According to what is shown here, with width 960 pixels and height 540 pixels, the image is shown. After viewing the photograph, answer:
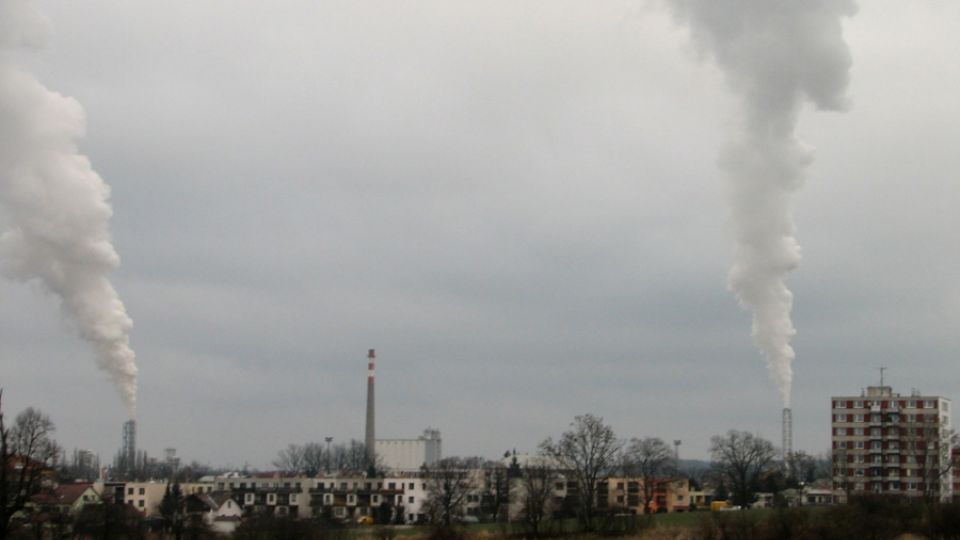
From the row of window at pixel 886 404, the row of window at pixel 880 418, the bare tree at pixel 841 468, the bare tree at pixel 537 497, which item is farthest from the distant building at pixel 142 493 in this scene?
the row of window at pixel 886 404

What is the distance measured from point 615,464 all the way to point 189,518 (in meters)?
48.5

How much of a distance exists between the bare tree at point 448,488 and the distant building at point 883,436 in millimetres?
37204

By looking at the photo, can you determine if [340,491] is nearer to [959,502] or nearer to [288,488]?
[288,488]

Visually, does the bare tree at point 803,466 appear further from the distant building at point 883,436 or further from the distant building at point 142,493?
the distant building at point 142,493

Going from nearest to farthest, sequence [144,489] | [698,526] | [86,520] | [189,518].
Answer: [698,526]
[86,520]
[189,518]
[144,489]

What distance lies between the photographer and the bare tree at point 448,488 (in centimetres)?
12633

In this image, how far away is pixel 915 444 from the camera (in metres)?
125

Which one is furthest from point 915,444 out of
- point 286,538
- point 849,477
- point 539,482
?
point 286,538

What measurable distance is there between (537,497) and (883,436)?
48388 millimetres

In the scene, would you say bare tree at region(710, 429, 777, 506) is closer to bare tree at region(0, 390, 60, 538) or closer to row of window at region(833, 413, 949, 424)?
row of window at region(833, 413, 949, 424)

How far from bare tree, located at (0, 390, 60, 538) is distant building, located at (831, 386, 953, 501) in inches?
3221

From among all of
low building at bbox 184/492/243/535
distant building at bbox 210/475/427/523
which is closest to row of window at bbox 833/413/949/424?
distant building at bbox 210/475/427/523

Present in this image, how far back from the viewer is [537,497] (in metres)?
104

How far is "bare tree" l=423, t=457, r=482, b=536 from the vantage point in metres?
126
